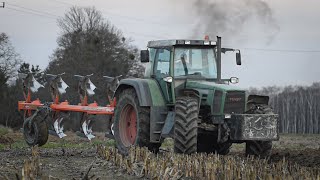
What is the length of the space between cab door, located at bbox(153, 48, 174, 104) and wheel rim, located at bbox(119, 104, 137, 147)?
1.12m

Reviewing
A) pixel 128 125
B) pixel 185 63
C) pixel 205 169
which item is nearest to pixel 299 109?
pixel 128 125

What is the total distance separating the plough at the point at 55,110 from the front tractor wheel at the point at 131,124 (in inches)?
111

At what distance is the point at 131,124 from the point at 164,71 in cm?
179

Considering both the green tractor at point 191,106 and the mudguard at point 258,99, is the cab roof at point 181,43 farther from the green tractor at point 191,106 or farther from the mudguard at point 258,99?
the mudguard at point 258,99

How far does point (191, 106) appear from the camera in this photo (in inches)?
448

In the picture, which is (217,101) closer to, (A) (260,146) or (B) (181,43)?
(A) (260,146)

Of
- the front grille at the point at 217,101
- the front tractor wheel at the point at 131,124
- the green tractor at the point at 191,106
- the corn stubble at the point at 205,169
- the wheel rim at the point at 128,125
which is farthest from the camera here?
the wheel rim at the point at 128,125

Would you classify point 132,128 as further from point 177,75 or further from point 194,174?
point 194,174

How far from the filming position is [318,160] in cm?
1237

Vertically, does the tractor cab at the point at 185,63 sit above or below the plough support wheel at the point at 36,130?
above

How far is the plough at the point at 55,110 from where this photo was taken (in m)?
17.2

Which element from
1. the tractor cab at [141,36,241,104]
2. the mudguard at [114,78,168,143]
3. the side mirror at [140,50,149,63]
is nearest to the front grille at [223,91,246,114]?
the tractor cab at [141,36,241,104]

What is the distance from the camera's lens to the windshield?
1282 centimetres

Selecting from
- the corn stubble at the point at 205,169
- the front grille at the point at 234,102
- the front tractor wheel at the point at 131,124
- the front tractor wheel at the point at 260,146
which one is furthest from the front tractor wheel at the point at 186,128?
the front tractor wheel at the point at 260,146
